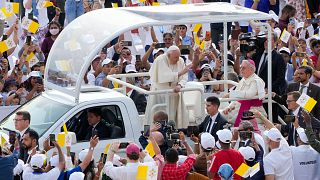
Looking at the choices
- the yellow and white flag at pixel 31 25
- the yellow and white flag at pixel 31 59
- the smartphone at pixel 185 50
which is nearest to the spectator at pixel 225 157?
the smartphone at pixel 185 50

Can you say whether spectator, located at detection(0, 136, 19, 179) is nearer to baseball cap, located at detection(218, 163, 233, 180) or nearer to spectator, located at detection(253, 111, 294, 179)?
baseball cap, located at detection(218, 163, 233, 180)

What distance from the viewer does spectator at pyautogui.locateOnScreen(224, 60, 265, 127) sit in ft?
61.9

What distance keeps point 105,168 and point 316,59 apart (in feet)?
27.0

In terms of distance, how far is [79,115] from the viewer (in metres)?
17.9

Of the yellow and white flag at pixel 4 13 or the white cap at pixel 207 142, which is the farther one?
the yellow and white flag at pixel 4 13

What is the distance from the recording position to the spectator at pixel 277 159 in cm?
1574

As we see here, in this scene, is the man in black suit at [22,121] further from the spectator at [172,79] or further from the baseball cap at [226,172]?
the baseball cap at [226,172]

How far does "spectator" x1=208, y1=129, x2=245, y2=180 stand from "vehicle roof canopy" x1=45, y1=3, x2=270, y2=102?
278 centimetres

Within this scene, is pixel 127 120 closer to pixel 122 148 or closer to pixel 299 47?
pixel 122 148

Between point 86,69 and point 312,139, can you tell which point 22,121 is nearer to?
point 86,69

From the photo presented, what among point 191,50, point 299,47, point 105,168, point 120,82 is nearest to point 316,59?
point 299,47

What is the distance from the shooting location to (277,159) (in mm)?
15766

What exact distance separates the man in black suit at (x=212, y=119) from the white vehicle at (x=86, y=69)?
0.95 metres

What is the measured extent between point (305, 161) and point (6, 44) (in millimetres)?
8038
